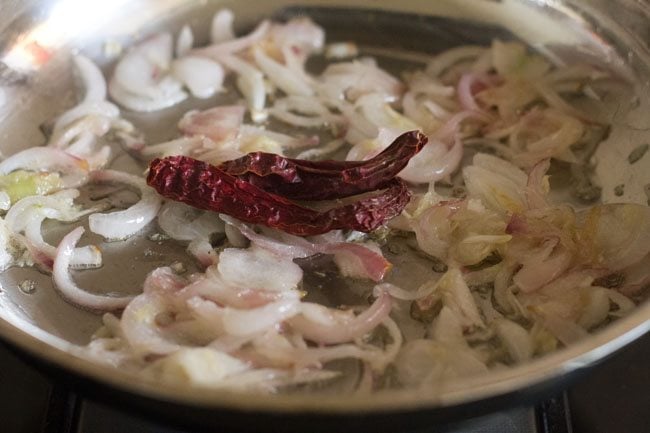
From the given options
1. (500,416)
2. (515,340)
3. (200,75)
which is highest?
(200,75)

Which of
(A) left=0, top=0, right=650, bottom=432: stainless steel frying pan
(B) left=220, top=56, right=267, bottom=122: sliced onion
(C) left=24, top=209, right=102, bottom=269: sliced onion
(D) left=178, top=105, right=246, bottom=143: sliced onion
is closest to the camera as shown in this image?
(A) left=0, top=0, right=650, bottom=432: stainless steel frying pan

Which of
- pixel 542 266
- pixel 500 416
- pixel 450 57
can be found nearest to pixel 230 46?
pixel 450 57

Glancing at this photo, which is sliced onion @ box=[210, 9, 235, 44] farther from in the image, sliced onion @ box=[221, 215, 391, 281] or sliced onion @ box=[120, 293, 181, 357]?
sliced onion @ box=[120, 293, 181, 357]

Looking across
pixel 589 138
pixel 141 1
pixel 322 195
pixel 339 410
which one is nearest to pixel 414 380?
pixel 339 410

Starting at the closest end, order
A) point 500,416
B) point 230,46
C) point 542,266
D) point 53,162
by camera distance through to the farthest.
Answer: point 500,416
point 542,266
point 53,162
point 230,46

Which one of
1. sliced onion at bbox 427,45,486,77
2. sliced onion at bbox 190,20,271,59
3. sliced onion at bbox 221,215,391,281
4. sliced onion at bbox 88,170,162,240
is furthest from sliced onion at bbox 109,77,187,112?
sliced onion at bbox 427,45,486,77

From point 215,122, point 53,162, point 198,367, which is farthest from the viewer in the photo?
point 215,122

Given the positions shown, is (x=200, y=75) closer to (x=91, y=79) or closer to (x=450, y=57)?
(x=91, y=79)
